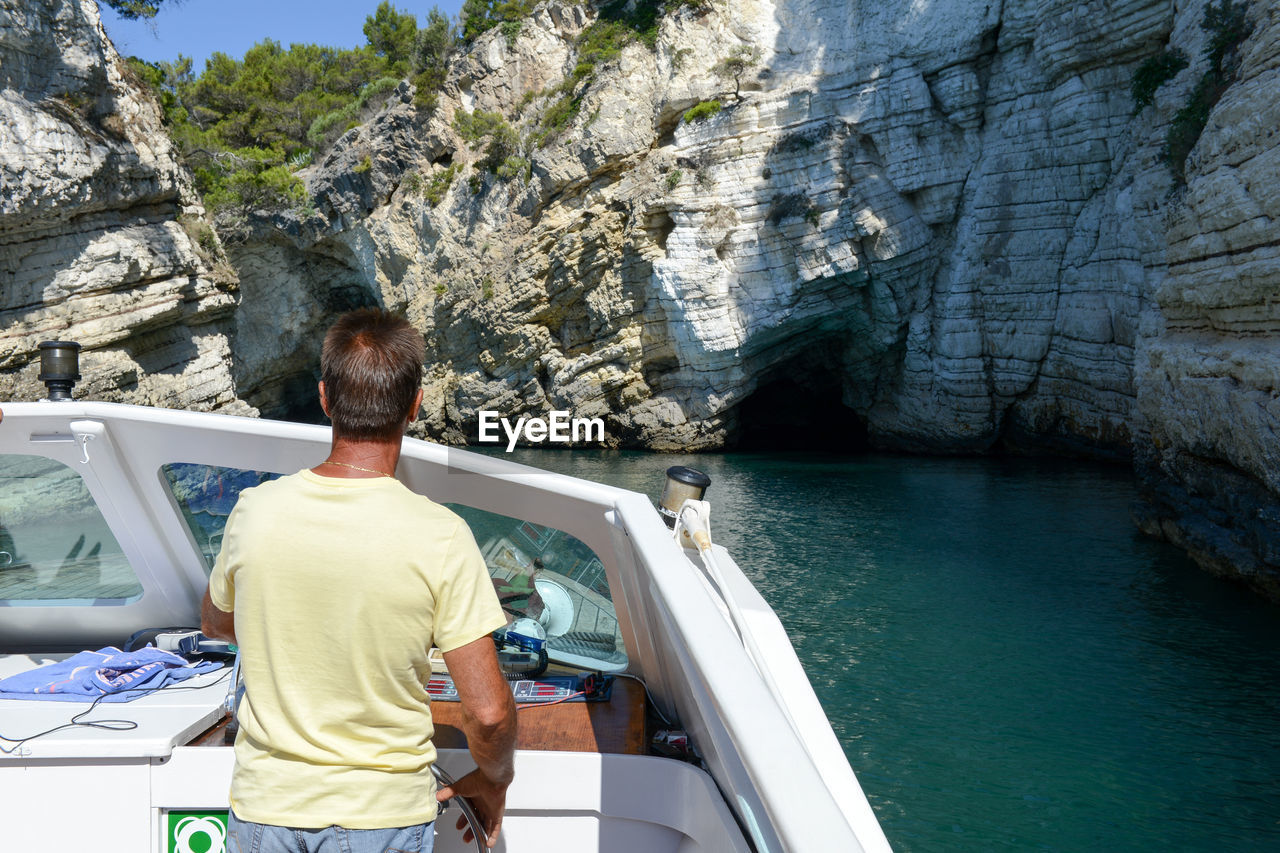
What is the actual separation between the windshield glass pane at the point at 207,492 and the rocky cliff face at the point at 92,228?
11312mm

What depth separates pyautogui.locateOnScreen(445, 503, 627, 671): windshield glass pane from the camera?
2.24 m

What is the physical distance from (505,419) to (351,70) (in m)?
17.2

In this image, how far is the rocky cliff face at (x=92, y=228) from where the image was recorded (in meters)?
11.4

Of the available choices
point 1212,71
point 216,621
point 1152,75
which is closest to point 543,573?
point 216,621

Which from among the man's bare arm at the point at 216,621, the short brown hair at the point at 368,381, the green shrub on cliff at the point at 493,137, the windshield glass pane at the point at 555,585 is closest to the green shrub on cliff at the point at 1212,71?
the windshield glass pane at the point at 555,585

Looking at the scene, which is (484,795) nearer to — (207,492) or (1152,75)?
(207,492)

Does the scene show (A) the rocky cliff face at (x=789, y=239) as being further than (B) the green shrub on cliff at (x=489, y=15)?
No

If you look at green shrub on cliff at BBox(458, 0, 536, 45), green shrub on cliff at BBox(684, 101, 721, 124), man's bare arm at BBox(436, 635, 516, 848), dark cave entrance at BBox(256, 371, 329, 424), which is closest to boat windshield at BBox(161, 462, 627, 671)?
man's bare arm at BBox(436, 635, 516, 848)

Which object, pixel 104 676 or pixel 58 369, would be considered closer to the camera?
pixel 104 676

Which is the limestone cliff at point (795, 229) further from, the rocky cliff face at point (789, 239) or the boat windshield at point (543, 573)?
the boat windshield at point (543, 573)

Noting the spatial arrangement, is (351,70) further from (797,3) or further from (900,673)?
(900,673)

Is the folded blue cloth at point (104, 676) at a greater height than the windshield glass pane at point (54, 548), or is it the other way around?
the windshield glass pane at point (54, 548)

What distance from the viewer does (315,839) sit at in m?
1.23

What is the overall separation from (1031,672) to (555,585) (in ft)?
15.5
